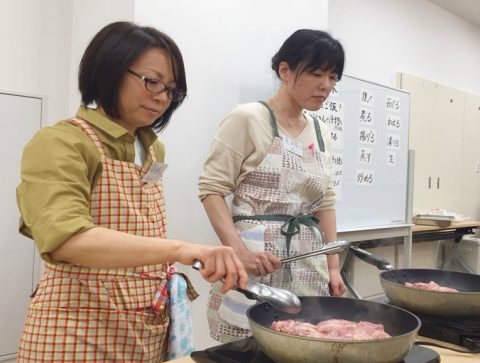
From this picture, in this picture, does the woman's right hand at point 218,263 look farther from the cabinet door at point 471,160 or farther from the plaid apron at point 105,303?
the cabinet door at point 471,160

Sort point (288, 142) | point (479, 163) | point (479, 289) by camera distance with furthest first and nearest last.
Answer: point (479, 163) < point (288, 142) < point (479, 289)

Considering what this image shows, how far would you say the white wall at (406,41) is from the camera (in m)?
3.45

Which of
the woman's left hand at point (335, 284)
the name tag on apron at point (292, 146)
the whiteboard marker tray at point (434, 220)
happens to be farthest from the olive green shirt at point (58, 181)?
the whiteboard marker tray at point (434, 220)

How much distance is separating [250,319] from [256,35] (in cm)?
162

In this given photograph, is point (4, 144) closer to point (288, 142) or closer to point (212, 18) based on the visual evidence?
point (212, 18)

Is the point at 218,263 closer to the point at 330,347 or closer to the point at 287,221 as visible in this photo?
the point at 330,347

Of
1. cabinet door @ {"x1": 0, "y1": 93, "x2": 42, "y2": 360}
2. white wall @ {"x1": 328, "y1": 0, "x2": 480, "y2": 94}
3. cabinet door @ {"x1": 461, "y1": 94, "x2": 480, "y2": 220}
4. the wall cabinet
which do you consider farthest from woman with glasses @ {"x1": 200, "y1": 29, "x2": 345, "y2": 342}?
cabinet door @ {"x1": 461, "y1": 94, "x2": 480, "y2": 220}

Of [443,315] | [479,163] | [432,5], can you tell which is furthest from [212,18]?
[479,163]

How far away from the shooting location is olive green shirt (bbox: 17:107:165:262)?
2.49ft

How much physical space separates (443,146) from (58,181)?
163 inches

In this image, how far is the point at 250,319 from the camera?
0.79 meters

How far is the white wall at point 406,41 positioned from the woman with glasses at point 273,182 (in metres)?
2.05

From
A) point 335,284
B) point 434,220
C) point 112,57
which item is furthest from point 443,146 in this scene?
point 112,57

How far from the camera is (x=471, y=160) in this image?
475cm
